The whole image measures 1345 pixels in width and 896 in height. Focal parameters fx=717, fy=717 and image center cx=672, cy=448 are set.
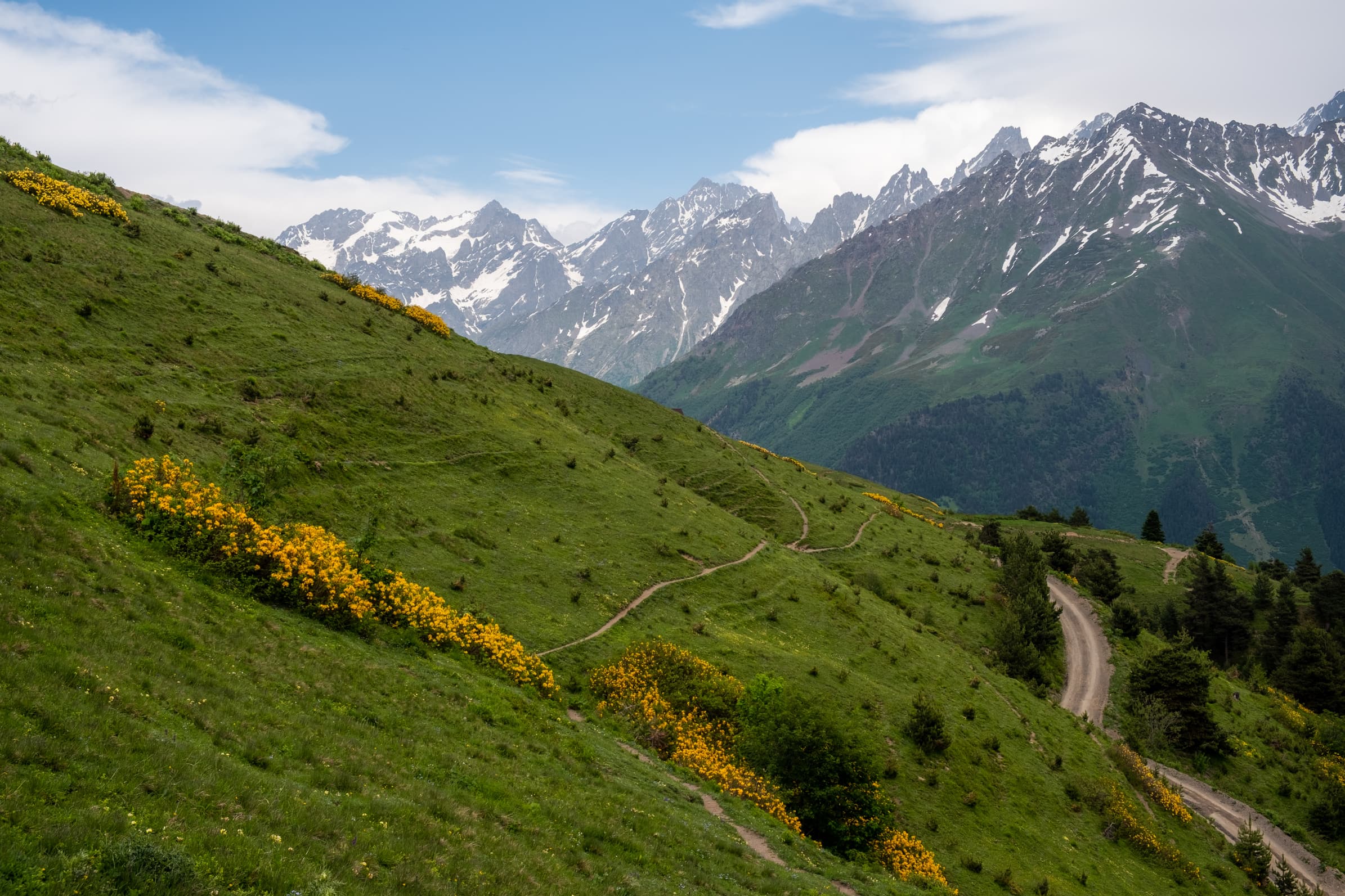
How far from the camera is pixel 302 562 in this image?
2628 centimetres

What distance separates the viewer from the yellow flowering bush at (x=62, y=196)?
4541 cm

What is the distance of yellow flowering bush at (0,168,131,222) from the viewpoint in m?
45.4

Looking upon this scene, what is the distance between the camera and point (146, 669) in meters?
16.4

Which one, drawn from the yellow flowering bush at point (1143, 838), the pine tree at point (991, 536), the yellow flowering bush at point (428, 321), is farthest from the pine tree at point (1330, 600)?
the yellow flowering bush at point (428, 321)

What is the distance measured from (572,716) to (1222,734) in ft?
205

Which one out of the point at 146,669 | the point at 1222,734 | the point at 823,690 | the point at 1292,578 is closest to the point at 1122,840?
the point at 823,690

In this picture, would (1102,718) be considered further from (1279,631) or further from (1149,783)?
(1279,631)

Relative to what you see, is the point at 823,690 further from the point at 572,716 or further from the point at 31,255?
the point at 31,255

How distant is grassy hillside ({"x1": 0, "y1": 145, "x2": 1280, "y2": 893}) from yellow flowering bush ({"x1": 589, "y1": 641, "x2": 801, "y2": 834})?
155 cm

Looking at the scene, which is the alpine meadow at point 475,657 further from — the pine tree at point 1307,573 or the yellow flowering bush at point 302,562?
the pine tree at point 1307,573

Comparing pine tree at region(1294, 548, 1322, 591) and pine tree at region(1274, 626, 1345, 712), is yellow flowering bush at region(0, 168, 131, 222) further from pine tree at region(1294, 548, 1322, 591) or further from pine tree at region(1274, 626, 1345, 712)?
pine tree at region(1294, 548, 1322, 591)

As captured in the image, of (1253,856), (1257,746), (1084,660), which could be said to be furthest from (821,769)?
(1257,746)

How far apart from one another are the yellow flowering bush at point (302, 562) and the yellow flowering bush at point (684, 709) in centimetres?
403

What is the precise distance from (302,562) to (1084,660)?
73686mm
